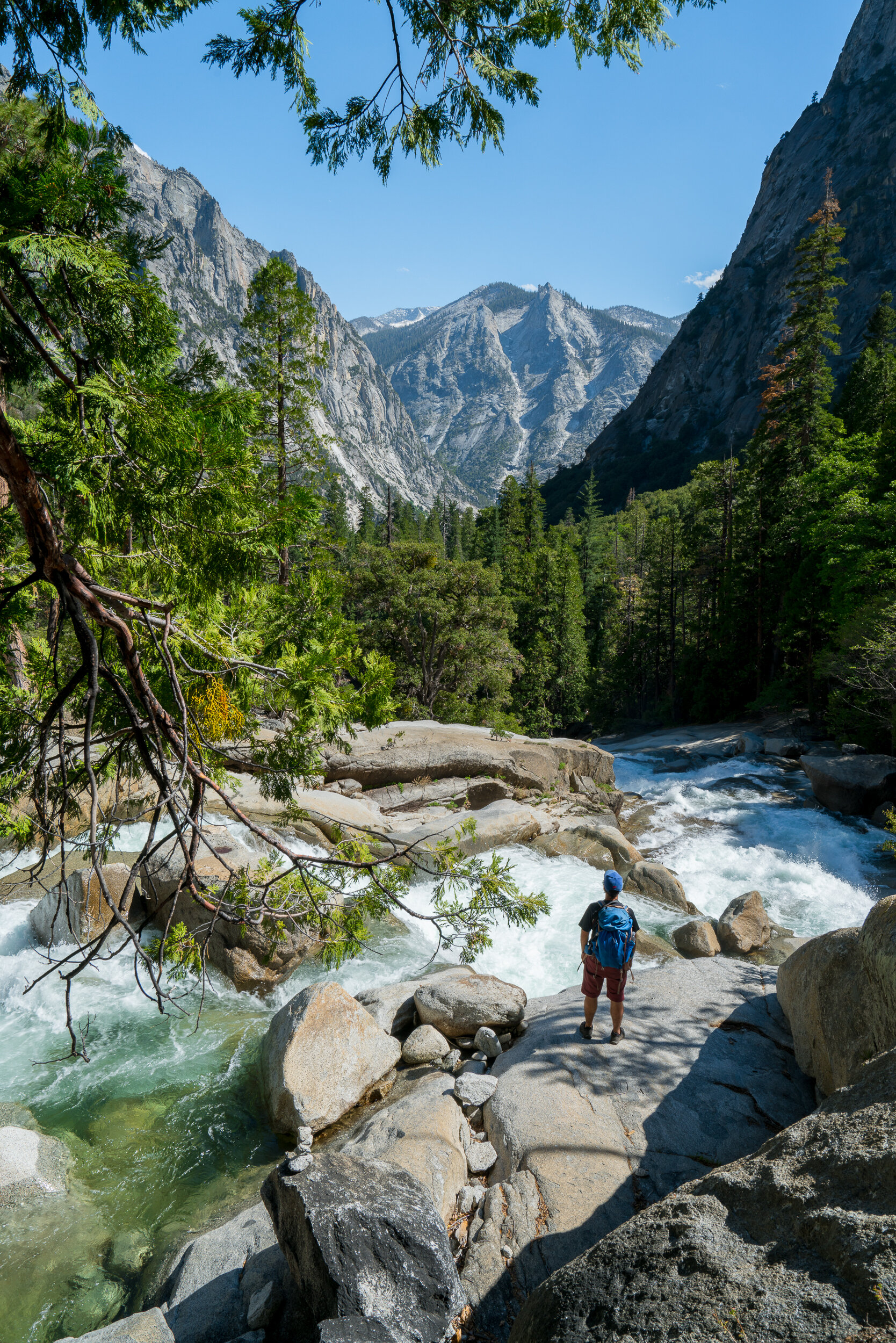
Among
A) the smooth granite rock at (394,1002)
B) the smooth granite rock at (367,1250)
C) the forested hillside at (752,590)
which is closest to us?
the smooth granite rock at (367,1250)

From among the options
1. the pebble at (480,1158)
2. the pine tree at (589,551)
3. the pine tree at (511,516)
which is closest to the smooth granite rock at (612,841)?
the pebble at (480,1158)

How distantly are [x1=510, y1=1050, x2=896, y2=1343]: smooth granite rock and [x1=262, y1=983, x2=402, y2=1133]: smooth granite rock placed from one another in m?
3.64

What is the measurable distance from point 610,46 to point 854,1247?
17.4 feet

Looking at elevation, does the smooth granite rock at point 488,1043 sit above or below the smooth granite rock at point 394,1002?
above

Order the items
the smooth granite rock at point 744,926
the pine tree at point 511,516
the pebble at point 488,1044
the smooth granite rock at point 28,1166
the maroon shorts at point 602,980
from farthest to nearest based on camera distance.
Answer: the pine tree at point 511,516
the smooth granite rock at point 744,926
the pebble at point 488,1044
the maroon shorts at point 602,980
the smooth granite rock at point 28,1166

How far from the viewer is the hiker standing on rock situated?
5672mm

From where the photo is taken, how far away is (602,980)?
576cm

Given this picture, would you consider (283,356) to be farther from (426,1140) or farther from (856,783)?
(856,783)

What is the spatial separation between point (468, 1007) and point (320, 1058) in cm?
168

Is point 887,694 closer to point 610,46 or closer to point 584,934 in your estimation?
point 584,934

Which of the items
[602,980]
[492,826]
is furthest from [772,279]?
[602,980]

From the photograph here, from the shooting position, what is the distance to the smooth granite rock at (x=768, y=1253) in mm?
1812

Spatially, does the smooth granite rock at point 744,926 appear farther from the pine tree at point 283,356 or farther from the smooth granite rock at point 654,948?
the pine tree at point 283,356

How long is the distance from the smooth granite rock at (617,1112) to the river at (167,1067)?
2.37 m
